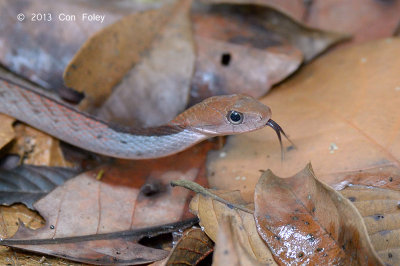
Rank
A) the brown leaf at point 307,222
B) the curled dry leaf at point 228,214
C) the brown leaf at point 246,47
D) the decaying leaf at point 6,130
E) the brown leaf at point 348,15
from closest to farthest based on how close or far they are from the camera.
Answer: the brown leaf at point 307,222 → the curled dry leaf at point 228,214 → the decaying leaf at point 6,130 → the brown leaf at point 246,47 → the brown leaf at point 348,15

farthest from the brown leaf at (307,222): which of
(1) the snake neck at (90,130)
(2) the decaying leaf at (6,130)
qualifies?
(2) the decaying leaf at (6,130)

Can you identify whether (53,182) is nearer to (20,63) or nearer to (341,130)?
(20,63)

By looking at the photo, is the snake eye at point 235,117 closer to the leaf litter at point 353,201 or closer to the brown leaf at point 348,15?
the leaf litter at point 353,201

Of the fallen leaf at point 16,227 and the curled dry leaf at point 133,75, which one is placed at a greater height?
the curled dry leaf at point 133,75

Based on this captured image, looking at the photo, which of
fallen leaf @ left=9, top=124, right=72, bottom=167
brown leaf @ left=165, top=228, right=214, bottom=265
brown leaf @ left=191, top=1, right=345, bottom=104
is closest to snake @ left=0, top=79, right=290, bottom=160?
fallen leaf @ left=9, top=124, right=72, bottom=167

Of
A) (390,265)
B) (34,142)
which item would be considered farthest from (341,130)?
(34,142)

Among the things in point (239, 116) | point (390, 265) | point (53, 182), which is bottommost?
point (53, 182)
